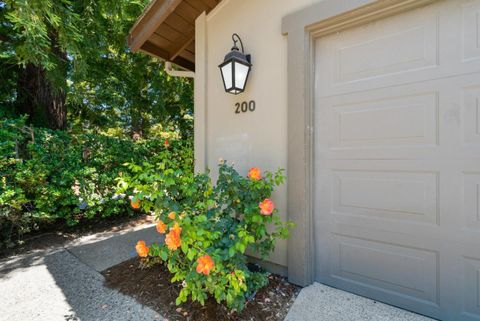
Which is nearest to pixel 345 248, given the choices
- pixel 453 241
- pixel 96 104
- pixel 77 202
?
pixel 453 241

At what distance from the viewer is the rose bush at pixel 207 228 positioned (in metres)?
1.71

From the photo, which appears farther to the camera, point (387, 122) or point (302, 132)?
point (302, 132)

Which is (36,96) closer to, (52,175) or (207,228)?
(52,175)

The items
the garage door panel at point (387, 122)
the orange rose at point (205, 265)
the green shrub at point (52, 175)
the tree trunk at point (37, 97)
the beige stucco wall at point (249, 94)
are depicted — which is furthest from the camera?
the tree trunk at point (37, 97)

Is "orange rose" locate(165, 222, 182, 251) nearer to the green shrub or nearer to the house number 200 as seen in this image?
the green shrub

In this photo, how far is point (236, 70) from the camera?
8.33 ft

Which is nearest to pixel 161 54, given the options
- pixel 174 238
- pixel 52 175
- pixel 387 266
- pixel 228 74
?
pixel 228 74

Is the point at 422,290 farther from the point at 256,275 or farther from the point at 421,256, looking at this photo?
the point at 256,275

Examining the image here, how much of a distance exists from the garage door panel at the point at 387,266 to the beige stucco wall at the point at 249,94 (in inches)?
22.0

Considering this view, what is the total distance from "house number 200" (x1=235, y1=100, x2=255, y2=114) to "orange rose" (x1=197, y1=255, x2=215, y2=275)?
166 centimetres

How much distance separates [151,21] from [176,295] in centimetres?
328

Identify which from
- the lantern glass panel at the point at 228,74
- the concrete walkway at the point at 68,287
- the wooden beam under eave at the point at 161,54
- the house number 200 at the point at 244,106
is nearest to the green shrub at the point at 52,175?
the concrete walkway at the point at 68,287

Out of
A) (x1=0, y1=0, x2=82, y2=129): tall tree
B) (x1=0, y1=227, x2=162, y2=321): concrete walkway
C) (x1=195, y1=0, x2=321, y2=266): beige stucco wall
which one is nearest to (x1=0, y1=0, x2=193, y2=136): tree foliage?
(x1=0, y1=0, x2=82, y2=129): tall tree

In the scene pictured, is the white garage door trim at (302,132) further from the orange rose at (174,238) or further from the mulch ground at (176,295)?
the orange rose at (174,238)
